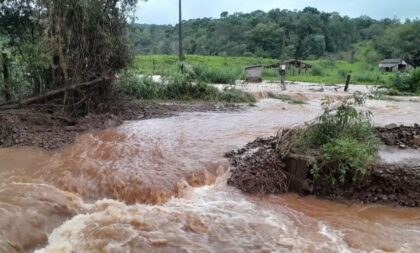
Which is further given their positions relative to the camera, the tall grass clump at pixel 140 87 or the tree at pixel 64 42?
the tall grass clump at pixel 140 87

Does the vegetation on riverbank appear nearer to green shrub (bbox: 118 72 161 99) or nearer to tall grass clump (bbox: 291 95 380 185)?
tall grass clump (bbox: 291 95 380 185)

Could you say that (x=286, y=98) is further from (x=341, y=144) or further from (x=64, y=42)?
(x=341, y=144)

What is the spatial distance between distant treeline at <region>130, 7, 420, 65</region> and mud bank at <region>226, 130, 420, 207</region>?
43113 millimetres

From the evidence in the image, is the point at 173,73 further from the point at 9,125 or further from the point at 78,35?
the point at 9,125

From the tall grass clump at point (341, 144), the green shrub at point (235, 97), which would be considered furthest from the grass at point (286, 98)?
the tall grass clump at point (341, 144)

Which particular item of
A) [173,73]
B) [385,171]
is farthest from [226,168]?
[173,73]

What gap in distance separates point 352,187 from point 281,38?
51.3 m

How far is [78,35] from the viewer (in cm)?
1023

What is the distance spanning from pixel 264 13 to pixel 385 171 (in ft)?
229

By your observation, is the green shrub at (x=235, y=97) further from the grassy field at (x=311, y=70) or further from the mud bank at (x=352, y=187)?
the mud bank at (x=352, y=187)

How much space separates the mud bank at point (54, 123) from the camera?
8.65 metres

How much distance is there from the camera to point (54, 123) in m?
9.86

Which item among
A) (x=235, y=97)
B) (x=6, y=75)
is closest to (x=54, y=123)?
(x=6, y=75)

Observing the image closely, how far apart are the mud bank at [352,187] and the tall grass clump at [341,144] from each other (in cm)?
17
